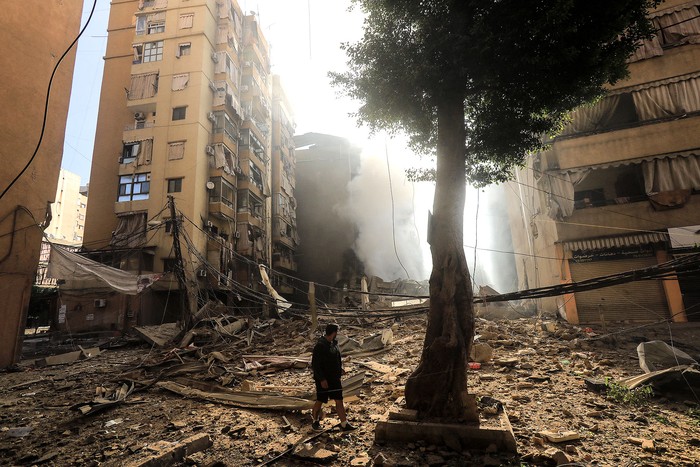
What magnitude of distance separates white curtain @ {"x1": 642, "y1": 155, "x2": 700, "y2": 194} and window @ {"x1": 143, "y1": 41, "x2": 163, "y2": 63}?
1294 inches

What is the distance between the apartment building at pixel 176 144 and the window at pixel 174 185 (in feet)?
0.31

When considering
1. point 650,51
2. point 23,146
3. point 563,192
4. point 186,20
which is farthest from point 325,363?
point 186,20

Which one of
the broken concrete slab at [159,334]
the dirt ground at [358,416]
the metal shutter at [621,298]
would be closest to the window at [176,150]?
the broken concrete slab at [159,334]

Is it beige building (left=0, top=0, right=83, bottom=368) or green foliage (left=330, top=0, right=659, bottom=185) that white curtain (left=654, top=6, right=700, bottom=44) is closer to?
green foliage (left=330, top=0, right=659, bottom=185)

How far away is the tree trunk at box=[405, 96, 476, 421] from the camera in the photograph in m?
4.77

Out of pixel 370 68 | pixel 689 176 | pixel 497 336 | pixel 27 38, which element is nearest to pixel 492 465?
pixel 370 68

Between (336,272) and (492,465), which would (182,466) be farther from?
(336,272)

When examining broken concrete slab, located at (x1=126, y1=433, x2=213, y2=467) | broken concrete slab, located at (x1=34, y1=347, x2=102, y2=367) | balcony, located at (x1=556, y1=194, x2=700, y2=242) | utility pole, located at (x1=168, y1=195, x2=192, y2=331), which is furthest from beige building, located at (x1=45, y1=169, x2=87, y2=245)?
balcony, located at (x1=556, y1=194, x2=700, y2=242)

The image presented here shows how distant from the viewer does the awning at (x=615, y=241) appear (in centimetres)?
1317

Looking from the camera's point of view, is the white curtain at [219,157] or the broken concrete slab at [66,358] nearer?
the broken concrete slab at [66,358]

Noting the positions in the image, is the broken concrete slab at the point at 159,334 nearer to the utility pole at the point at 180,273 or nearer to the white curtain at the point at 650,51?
the utility pole at the point at 180,273

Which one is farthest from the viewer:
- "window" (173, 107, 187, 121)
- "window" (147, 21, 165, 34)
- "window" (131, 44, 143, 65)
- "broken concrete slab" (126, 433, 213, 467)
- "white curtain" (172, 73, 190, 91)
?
"window" (147, 21, 165, 34)

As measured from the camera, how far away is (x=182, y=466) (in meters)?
4.12

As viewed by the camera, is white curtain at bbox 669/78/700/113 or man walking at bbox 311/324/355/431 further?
white curtain at bbox 669/78/700/113
